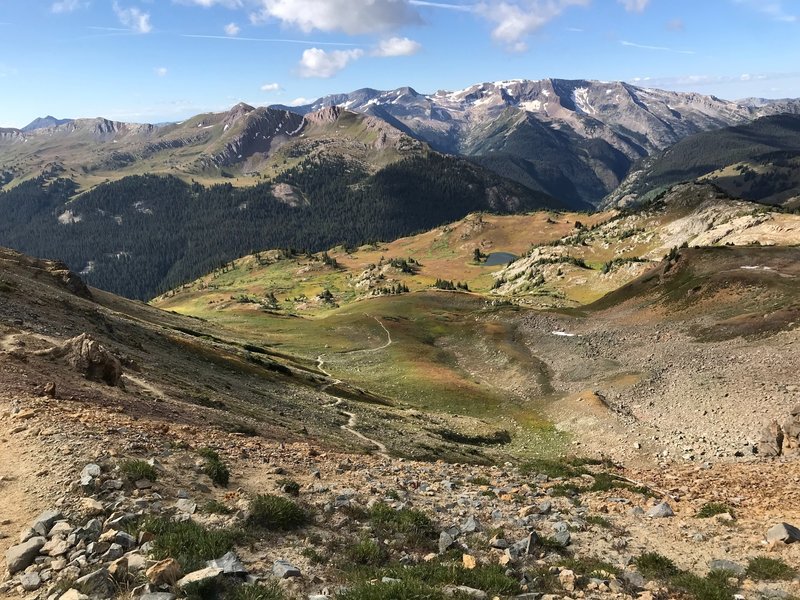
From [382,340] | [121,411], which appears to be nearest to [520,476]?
[121,411]

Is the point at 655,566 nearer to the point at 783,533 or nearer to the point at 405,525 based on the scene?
the point at 783,533

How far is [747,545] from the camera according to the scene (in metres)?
14.3

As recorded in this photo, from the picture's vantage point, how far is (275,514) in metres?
13.0

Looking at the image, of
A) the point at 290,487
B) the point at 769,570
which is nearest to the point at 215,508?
the point at 290,487

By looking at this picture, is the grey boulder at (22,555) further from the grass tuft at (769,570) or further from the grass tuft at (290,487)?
the grass tuft at (769,570)

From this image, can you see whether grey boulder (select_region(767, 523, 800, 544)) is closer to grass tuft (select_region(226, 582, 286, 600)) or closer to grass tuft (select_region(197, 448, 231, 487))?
grass tuft (select_region(226, 582, 286, 600))

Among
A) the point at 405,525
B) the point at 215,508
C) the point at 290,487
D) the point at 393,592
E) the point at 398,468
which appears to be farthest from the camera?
the point at 398,468

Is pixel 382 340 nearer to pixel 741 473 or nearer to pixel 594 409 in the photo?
pixel 594 409

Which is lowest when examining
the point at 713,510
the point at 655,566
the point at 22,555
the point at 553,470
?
the point at 553,470

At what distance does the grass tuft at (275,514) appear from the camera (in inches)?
504

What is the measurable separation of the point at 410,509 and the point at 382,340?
7555 centimetres

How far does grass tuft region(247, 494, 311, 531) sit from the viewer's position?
42.0ft

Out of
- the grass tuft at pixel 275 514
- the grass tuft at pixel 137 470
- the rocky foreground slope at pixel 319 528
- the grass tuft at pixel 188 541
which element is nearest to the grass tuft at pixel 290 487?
the rocky foreground slope at pixel 319 528

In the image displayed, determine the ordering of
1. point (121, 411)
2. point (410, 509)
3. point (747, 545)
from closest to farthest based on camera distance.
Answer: point (747, 545) < point (410, 509) < point (121, 411)
